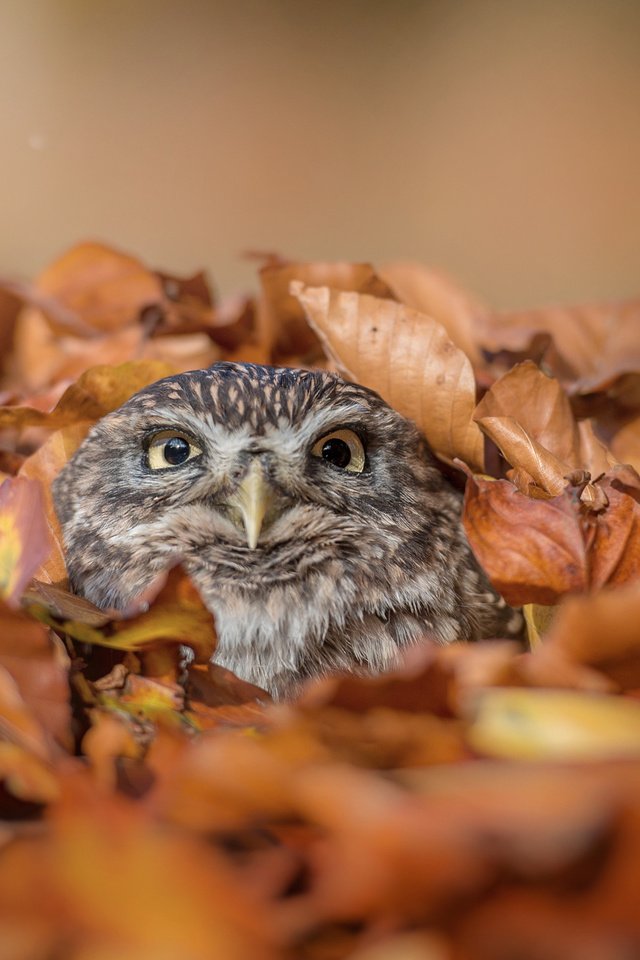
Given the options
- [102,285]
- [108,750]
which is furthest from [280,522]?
[102,285]

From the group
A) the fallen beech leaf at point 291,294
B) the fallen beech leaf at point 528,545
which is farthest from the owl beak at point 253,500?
the fallen beech leaf at point 291,294

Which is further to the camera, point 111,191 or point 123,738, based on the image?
point 111,191

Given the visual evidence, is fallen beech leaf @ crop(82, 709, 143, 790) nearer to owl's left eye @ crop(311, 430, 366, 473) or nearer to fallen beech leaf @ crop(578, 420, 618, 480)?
owl's left eye @ crop(311, 430, 366, 473)

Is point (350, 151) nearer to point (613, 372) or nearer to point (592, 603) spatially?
point (613, 372)

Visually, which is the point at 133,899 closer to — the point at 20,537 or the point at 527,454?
the point at 20,537

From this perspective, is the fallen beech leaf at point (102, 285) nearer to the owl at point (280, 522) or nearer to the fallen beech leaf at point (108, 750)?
the owl at point (280, 522)

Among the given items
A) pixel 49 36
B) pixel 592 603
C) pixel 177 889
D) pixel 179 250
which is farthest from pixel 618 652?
pixel 49 36

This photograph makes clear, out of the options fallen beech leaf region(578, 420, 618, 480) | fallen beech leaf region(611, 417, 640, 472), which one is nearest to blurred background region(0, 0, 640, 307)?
fallen beech leaf region(611, 417, 640, 472)
